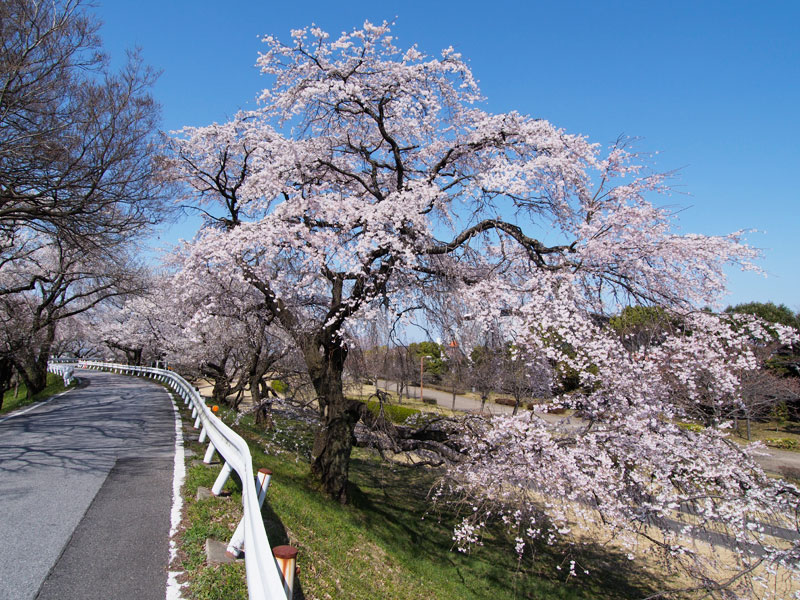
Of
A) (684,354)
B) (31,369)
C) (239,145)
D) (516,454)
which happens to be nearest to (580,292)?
(684,354)

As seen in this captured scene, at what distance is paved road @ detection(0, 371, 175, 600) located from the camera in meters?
3.83

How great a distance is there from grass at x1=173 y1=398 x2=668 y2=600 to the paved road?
0.40 m

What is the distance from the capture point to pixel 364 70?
29.9 feet

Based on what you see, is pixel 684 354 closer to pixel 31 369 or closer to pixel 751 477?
pixel 751 477

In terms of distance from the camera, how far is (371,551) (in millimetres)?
7449

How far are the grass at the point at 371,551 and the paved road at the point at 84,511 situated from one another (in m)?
0.40

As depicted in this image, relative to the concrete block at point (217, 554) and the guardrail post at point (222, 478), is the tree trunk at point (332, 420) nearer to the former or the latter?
the guardrail post at point (222, 478)

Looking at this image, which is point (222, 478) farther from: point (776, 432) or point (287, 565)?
point (776, 432)

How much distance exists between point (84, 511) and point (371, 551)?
402cm

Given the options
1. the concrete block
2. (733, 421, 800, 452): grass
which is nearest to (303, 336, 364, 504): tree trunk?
the concrete block

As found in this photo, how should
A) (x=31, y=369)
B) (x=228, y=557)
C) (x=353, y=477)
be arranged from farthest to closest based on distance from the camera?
(x=31, y=369) → (x=353, y=477) → (x=228, y=557)

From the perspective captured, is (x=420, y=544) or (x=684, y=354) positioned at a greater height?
(x=684, y=354)

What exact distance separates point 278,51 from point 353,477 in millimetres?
10742

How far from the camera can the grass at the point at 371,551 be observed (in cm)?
499
